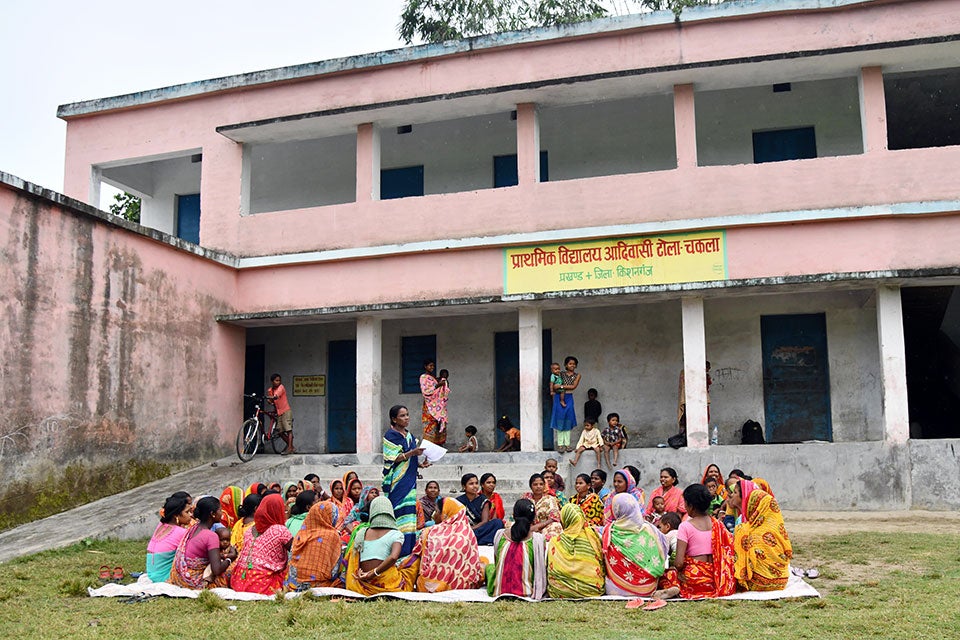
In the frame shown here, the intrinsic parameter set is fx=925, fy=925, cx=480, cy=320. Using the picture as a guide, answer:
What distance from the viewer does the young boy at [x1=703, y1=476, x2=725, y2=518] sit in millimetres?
9172

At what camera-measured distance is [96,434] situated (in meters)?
12.1

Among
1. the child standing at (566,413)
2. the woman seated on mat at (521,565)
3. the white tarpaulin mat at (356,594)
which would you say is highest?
the child standing at (566,413)

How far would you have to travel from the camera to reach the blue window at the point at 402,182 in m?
16.6

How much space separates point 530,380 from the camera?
13656mm

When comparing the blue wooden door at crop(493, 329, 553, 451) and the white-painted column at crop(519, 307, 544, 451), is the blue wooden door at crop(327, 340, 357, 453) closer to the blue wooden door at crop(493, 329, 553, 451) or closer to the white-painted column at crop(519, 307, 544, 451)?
the blue wooden door at crop(493, 329, 553, 451)

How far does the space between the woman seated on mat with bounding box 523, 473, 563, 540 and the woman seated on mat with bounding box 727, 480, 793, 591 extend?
1477 millimetres

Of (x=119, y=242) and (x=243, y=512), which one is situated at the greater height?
(x=119, y=242)

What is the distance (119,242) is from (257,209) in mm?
5260

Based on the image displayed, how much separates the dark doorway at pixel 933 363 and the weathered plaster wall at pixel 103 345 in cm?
1139

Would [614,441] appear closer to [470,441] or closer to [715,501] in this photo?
[470,441]

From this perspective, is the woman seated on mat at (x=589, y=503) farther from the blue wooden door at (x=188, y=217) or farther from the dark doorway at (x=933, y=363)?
the blue wooden door at (x=188, y=217)

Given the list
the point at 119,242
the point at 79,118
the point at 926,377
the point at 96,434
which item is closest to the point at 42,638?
the point at 96,434

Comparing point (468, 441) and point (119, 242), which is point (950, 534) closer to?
point (468, 441)

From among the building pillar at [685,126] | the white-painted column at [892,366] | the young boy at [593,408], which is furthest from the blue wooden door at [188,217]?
the white-painted column at [892,366]
